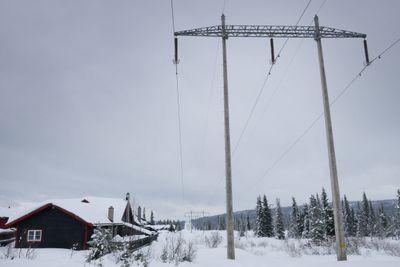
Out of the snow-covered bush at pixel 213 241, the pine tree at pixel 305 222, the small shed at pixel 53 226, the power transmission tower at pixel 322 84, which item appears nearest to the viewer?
the power transmission tower at pixel 322 84

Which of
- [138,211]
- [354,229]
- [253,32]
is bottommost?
[354,229]

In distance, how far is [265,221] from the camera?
77125 millimetres

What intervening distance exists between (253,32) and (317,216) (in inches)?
2181

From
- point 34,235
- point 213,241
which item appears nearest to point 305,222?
point 213,241

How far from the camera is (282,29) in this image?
50.2ft

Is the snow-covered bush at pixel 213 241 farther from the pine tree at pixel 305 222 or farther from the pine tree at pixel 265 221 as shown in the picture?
the pine tree at pixel 305 222

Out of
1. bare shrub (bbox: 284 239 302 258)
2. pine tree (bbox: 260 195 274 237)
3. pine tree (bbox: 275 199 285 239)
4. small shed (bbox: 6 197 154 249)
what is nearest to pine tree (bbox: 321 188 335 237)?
pine tree (bbox: 260 195 274 237)

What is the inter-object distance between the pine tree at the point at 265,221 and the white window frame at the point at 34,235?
55.0m

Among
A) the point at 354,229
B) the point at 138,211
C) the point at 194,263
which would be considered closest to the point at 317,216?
the point at 354,229

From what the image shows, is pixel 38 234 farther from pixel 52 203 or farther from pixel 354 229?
pixel 354 229

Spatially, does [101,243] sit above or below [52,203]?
below

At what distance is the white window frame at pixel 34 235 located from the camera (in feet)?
103

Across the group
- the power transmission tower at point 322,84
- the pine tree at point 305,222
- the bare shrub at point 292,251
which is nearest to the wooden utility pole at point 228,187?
the power transmission tower at point 322,84

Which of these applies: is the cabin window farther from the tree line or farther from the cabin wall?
the tree line
